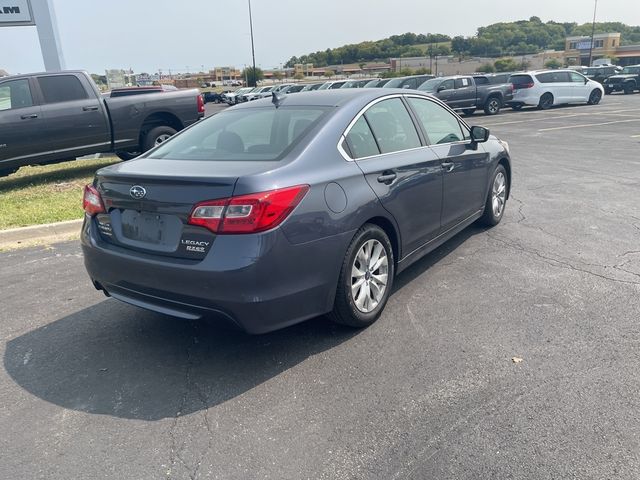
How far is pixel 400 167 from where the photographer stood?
402cm

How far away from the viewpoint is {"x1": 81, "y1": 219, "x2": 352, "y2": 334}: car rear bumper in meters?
2.97

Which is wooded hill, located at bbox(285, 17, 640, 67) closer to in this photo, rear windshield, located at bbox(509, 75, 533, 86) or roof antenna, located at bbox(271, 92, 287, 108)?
rear windshield, located at bbox(509, 75, 533, 86)

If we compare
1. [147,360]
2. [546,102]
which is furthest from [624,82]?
[147,360]

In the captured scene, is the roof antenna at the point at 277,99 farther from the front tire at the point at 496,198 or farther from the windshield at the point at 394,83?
the windshield at the point at 394,83

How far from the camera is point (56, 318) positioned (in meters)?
4.20

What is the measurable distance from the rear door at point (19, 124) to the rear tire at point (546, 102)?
21414 mm

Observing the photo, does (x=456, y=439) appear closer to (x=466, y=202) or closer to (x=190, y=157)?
Answer: (x=190, y=157)

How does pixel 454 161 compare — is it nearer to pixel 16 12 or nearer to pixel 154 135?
pixel 154 135

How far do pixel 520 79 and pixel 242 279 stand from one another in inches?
940

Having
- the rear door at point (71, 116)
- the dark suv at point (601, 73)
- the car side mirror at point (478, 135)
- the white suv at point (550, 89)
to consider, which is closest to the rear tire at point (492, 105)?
the white suv at point (550, 89)

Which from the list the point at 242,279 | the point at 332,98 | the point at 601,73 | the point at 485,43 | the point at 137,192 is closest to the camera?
the point at 242,279

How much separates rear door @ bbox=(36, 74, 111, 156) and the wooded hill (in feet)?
325

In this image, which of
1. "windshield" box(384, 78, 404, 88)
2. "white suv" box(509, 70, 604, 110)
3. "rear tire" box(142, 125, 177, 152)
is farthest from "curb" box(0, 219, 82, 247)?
"white suv" box(509, 70, 604, 110)

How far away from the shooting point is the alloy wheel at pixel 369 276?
3.65 metres
